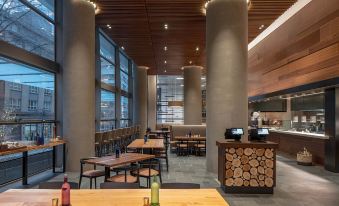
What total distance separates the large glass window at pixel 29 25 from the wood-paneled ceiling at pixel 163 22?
1341 millimetres

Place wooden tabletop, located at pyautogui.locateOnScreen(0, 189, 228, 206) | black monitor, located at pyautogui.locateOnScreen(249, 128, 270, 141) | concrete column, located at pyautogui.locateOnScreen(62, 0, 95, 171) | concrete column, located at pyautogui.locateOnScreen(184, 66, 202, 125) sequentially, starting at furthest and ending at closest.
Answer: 1. concrete column, located at pyautogui.locateOnScreen(184, 66, 202, 125)
2. concrete column, located at pyautogui.locateOnScreen(62, 0, 95, 171)
3. black monitor, located at pyautogui.locateOnScreen(249, 128, 270, 141)
4. wooden tabletop, located at pyautogui.locateOnScreen(0, 189, 228, 206)

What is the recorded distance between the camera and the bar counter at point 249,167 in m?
5.25

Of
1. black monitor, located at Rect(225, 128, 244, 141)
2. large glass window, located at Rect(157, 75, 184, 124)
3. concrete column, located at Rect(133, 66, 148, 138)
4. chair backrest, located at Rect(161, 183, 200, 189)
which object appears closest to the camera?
chair backrest, located at Rect(161, 183, 200, 189)

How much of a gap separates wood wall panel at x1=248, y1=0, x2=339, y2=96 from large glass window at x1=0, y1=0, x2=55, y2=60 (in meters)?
6.88

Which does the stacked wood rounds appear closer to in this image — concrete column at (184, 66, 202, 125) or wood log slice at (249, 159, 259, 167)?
wood log slice at (249, 159, 259, 167)

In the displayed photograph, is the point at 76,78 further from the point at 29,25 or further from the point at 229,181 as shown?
the point at 229,181

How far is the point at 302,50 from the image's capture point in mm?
8117

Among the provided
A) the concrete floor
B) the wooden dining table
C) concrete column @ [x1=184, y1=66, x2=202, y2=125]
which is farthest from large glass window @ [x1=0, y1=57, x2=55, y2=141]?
concrete column @ [x1=184, y1=66, x2=202, y2=125]

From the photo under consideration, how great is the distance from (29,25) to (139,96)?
9.92 m

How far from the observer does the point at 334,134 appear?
23.6 ft

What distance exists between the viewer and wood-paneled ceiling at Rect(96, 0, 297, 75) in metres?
7.14

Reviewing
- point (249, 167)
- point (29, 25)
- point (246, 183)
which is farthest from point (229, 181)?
point (29, 25)

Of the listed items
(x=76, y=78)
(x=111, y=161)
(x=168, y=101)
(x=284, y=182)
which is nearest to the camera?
(x=111, y=161)

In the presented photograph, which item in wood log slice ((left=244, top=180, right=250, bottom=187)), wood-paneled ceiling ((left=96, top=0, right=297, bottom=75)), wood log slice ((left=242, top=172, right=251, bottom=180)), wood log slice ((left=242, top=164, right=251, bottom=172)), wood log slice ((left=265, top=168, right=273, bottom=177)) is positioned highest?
wood-paneled ceiling ((left=96, top=0, right=297, bottom=75))
